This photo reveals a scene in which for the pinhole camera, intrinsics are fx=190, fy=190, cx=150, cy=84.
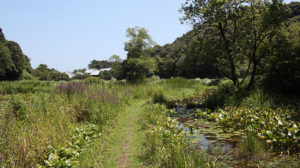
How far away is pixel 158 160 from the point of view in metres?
3.14

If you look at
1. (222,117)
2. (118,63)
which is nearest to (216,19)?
(222,117)

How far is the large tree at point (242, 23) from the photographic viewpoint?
8.45 meters

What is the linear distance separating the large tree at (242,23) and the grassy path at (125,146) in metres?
6.14

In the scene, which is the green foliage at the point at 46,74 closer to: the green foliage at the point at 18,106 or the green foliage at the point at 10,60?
the green foliage at the point at 10,60

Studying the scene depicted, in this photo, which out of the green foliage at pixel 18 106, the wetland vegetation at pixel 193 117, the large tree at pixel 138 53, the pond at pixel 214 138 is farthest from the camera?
the large tree at pixel 138 53

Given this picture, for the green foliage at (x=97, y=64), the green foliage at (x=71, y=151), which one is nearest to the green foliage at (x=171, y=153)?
the green foliage at (x=71, y=151)

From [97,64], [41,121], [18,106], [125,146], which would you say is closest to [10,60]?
[18,106]

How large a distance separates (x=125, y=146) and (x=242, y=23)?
828 centimetres

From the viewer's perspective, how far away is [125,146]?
13.8ft

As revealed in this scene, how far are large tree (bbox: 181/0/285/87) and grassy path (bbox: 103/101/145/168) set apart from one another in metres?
6.14

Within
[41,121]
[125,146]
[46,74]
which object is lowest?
[125,146]

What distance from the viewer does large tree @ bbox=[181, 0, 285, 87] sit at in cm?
845

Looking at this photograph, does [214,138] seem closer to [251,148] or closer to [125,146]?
[251,148]

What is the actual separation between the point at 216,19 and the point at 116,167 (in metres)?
8.28
